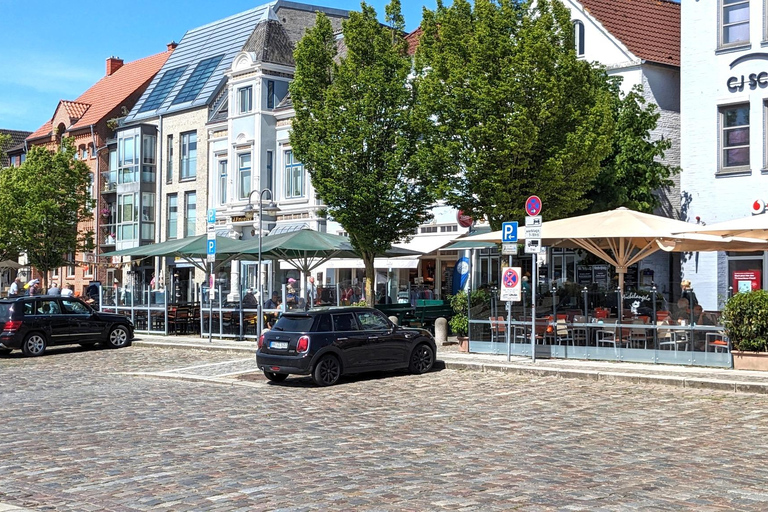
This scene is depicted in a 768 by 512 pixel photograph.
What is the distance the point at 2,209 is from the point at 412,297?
78.3ft

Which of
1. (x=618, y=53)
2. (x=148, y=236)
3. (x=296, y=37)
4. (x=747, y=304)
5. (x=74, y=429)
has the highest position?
(x=296, y=37)

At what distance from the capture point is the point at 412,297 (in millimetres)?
36906

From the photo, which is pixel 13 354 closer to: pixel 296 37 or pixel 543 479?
pixel 543 479

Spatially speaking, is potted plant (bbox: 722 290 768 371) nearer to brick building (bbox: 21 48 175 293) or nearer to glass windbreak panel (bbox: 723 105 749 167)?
glass windbreak panel (bbox: 723 105 749 167)

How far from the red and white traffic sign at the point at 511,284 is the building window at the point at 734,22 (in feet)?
41.6

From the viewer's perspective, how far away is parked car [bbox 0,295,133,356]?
2459cm

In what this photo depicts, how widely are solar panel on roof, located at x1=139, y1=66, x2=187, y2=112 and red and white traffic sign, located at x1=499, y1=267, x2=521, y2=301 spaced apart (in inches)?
1594

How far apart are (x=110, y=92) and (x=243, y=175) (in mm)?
22445

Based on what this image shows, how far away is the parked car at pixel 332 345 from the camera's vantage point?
1691 centimetres

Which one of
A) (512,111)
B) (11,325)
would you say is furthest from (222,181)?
(512,111)

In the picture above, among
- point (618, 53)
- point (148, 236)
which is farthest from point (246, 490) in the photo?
point (148, 236)

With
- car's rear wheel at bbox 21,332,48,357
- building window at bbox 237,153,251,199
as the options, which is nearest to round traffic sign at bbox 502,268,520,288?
car's rear wheel at bbox 21,332,48,357

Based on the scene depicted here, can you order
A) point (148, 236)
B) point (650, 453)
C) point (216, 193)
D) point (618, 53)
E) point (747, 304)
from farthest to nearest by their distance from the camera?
point (148, 236) → point (216, 193) → point (618, 53) → point (747, 304) → point (650, 453)

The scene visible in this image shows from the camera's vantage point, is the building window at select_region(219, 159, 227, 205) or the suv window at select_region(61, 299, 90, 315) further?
the building window at select_region(219, 159, 227, 205)
